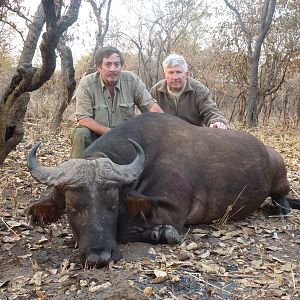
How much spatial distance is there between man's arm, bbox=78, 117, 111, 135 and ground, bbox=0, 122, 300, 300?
122 centimetres

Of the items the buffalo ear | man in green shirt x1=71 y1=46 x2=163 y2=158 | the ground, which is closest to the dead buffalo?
the buffalo ear

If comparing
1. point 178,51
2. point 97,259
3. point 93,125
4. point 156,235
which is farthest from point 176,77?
point 178,51

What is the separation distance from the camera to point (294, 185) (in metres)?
7.48

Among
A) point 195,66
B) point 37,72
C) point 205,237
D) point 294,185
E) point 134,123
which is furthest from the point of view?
point 195,66

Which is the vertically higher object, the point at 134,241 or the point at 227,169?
the point at 227,169

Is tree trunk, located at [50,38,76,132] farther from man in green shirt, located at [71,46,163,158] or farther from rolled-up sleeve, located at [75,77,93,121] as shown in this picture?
rolled-up sleeve, located at [75,77,93,121]

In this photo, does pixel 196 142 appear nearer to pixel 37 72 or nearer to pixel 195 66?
pixel 37 72

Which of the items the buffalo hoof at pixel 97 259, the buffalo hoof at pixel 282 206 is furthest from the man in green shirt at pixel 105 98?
the buffalo hoof at pixel 97 259

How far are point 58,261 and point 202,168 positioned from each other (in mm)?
2003

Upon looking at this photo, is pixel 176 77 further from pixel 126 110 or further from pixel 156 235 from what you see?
pixel 156 235

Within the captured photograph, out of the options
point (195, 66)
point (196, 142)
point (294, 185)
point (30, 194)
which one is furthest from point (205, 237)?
point (195, 66)

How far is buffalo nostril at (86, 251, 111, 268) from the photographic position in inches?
147

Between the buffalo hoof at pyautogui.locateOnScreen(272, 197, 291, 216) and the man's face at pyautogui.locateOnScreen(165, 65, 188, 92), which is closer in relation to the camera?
the buffalo hoof at pyautogui.locateOnScreen(272, 197, 291, 216)

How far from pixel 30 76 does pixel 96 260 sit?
3.08 meters
